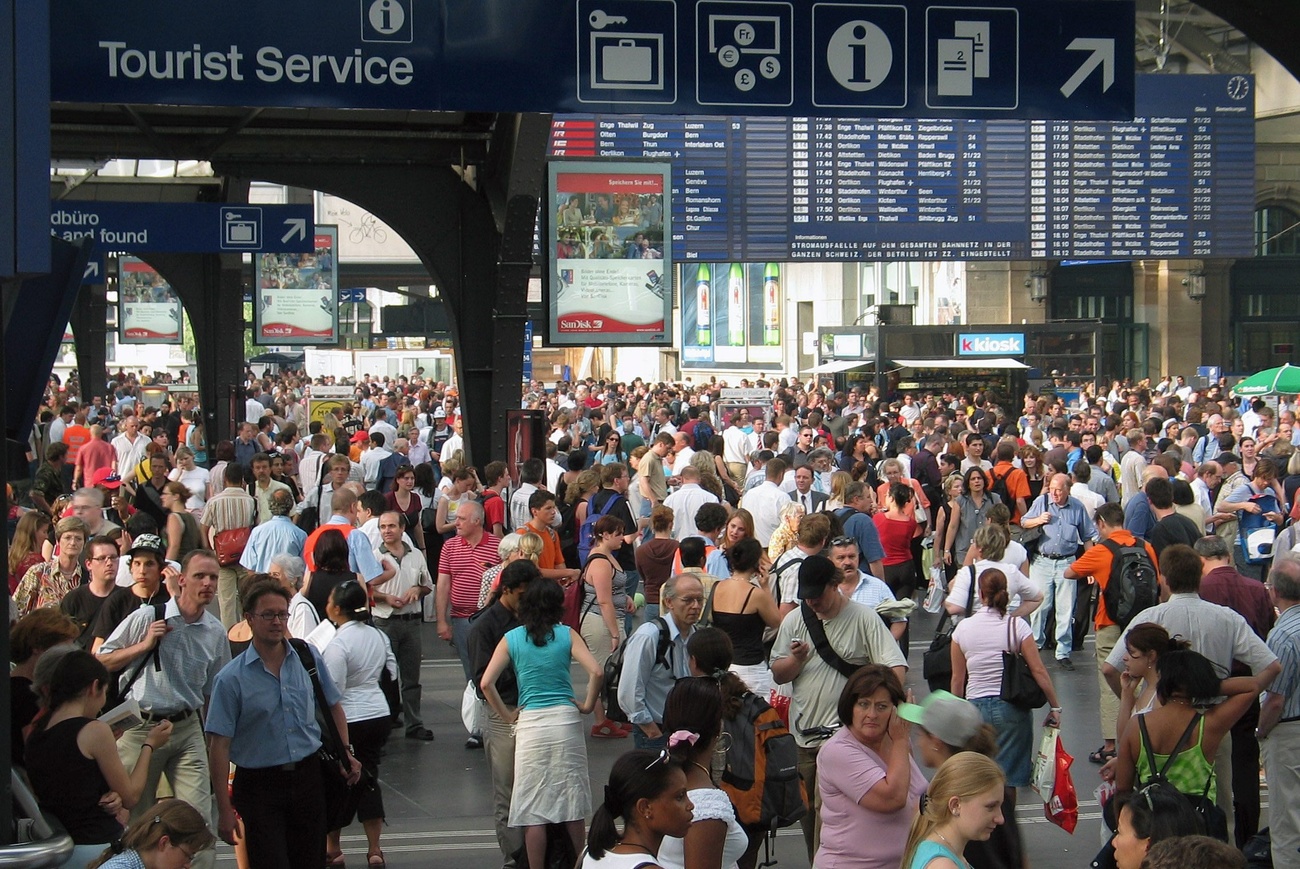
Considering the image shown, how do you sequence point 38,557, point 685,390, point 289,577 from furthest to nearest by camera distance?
point 685,390
point 38,557
point 289,577

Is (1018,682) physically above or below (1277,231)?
below

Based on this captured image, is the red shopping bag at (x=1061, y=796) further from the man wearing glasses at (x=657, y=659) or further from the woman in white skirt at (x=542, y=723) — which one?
the woman in white skirt at (x=542, y=723)

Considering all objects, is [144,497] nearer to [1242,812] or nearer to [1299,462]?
[1242,812]

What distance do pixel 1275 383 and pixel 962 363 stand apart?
7.59 m

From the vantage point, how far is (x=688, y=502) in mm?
12016

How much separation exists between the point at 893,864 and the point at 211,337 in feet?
59.0

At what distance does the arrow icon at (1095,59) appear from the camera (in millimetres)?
7227

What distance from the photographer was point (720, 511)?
9711 mm

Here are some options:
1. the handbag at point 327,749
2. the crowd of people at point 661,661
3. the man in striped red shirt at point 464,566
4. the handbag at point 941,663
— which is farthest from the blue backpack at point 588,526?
the handbag at point 327,749

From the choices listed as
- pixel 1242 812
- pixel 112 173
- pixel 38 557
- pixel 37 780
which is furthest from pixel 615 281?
pixel 112 173

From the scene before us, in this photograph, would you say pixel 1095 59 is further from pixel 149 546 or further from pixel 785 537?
pixel 149 546

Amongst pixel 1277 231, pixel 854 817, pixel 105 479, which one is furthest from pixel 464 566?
pixel 1277 231

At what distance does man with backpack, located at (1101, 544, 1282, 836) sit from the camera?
6.68 m

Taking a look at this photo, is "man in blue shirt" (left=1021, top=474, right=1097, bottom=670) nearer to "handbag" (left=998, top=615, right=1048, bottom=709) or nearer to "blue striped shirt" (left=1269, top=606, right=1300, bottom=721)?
"handbag" (left=998, top=615, right=1048, bottom=709)
